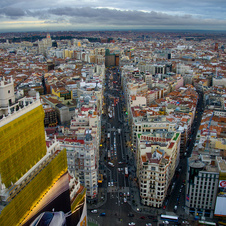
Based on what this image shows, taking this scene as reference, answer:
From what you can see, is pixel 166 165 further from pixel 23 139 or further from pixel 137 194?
pixel 23 139

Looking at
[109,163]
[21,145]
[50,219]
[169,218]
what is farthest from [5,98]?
[109,163]

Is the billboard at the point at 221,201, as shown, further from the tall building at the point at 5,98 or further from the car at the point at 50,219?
the tall building at the point at 5,98

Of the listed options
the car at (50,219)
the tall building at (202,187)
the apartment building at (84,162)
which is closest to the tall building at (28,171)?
the car at (50,219)

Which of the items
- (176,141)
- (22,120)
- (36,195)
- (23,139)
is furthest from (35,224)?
(176,141)

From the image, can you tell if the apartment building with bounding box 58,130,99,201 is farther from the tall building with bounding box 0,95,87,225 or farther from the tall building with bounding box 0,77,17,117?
the tall building with bounding box 0,77,17,117

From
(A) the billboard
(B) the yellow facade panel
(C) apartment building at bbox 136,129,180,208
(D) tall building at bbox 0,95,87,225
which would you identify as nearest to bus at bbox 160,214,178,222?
(C) apartment building at bbox 136,129,180,208

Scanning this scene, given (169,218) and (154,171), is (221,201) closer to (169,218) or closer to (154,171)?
(169,218)
